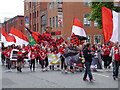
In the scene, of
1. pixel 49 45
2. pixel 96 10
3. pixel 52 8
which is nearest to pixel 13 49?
pixel 49 45

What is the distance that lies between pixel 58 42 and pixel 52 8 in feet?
95.2

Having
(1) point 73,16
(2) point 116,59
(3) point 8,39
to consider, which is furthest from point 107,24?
(1) point 73,16

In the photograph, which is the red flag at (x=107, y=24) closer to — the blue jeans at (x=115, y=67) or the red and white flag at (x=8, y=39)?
the blue jeans at (x=115, y=67)

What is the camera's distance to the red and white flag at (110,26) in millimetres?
9672

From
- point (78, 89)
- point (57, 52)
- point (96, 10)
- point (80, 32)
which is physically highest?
point (96, 10)

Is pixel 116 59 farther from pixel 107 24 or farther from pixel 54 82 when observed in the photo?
pixel 54 82

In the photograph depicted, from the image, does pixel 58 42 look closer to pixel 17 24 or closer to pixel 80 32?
pixel 80 32

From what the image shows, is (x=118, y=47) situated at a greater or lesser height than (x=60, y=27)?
lesser

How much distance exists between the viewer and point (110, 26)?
10062 mm

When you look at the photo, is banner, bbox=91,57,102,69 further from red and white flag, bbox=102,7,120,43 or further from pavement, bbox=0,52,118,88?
red and white flag, bbox=102,7,120,43

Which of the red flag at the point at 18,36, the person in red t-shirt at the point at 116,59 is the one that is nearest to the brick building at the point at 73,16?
the red flag at the point at 18,36

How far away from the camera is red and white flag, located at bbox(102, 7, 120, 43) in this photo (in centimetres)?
967

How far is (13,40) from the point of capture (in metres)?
20.3

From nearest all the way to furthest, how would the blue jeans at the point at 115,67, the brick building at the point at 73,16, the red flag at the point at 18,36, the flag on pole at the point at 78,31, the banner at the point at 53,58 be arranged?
the blue jeans at the point at 115,67
the flag on pole at the point at 78,31
the banner at the point at 53,58
the red flag at the point at 18,36
the brick building at the point at 73,16
